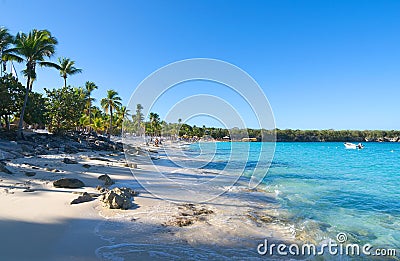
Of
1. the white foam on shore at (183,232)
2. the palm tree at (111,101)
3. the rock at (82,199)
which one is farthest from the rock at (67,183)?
the palm tree at (111,101)

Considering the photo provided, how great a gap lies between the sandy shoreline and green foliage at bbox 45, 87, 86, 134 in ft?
81.9

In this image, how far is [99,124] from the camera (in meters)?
50.7

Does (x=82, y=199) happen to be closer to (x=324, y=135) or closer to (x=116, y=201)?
(x=116, y=201)

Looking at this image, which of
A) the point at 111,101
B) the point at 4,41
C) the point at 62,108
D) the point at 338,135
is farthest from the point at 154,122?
the point at 338,135

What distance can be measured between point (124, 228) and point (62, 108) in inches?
1202

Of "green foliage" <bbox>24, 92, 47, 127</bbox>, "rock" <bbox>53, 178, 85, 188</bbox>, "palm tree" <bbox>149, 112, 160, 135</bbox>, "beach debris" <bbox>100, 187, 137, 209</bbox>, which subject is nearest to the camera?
"beach debris" <bbox>100, 187, 137, 209</bbox>

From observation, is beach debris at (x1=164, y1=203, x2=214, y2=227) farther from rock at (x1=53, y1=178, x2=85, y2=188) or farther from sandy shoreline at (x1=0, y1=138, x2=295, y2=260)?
rock at (x1=53, y1=178, x2=85, y2=188)

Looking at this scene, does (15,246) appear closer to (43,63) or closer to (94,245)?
(94,245)

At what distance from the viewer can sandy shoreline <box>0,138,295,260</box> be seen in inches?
176

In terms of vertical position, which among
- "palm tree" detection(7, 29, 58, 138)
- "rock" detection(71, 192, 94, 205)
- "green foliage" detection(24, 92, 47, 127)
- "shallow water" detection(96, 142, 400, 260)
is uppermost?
"palm tree" detection(7, 29, 58, 138)

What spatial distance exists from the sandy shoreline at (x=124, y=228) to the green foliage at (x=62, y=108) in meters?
24.9

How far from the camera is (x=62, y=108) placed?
102 feet

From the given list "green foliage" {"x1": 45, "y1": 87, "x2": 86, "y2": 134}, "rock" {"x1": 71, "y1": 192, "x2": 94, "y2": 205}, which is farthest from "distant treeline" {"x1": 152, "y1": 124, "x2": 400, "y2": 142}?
"rock" {"x1": 71, "y1": 192, "x2": 94, "y2": 205}

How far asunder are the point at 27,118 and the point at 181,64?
87.3ft
